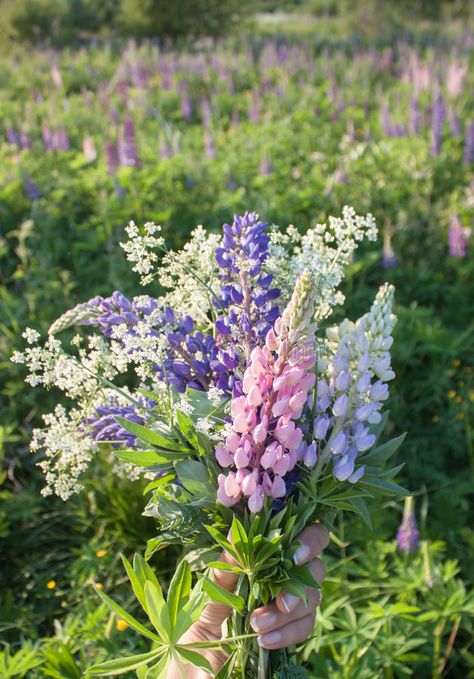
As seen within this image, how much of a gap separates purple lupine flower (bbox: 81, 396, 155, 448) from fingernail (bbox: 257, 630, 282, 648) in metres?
0.41

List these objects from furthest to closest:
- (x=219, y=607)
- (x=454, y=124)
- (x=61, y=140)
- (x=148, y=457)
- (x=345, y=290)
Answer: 1. (x=454, y=124)
2. (x=61, y=140)
3. (x=345, y=290)
4. (x=219, y=607)
5. (x=148, y=457)

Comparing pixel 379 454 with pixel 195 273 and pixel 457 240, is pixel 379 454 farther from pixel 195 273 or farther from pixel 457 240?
pixel 457 240

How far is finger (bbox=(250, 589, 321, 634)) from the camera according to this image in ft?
3.63

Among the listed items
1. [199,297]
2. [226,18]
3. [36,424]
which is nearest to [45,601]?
[36,424]

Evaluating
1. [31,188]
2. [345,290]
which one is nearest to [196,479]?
[345,290]

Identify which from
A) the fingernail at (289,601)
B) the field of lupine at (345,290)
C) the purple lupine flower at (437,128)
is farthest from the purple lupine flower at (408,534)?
the purple lupine flower at (437,128)

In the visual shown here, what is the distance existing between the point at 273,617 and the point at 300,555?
0.41ft

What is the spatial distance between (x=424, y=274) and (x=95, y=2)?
57.5 ft

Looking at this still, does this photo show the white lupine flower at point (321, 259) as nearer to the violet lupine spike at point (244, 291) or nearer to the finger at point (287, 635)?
the violet lupine spike at point (244, 291)

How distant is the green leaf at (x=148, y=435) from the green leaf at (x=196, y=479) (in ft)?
0.13

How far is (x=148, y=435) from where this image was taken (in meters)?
1.08

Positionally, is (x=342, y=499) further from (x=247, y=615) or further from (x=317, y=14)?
(x=317, y=14)

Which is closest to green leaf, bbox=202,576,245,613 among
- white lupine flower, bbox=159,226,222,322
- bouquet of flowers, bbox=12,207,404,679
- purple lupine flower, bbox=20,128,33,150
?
Result: bouquet of flowers, bbox=12,207,404,679

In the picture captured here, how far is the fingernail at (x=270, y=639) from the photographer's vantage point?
1.12 meters
